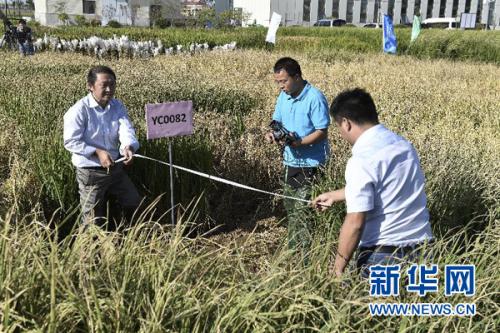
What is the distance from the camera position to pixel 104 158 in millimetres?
3416

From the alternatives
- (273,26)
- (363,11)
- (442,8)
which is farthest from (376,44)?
(442,8)

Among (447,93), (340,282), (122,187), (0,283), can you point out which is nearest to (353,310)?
(340,282)

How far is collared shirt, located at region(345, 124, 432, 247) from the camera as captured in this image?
215cm

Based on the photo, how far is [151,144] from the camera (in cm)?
437

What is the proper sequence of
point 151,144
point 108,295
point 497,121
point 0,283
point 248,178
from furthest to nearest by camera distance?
point 497,121 < point 248,178 < point 151,144 < point 108,295 < point 0,283

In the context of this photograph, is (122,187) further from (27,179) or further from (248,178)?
(248,178)

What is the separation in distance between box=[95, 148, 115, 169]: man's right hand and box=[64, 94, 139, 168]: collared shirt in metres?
0.04

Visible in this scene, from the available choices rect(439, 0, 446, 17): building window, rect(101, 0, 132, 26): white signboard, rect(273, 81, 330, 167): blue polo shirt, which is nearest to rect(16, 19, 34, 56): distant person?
rect(273, 81, 330, 167): blue polo shirt

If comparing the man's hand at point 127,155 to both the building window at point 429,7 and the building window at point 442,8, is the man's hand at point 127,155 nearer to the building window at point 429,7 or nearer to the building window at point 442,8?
the building window at point 429,7

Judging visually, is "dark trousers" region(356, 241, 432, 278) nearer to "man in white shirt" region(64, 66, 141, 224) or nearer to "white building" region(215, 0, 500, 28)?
"man in white shirt" region(64, 66, 141, 224)

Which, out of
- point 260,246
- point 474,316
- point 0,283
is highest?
point 0,283

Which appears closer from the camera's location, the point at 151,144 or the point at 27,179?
the point at 27,179

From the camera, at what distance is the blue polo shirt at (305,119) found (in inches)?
137

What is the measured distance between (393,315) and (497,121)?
16.6ft
